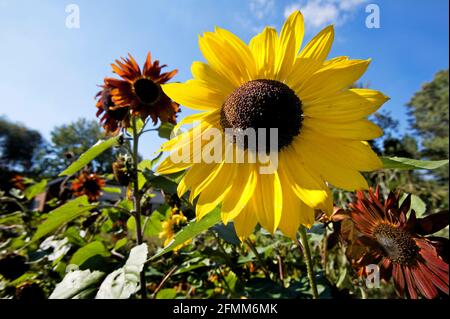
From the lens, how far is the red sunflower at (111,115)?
1.19m

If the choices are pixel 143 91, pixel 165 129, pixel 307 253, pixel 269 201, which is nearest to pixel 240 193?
pixel 269 201

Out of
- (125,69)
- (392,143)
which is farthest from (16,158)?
(125,69)

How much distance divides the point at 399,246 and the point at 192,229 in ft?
1.39

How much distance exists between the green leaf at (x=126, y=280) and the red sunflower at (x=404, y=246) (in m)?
0.55

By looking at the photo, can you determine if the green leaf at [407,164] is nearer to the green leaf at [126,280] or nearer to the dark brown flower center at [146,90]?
the green leaf at [126,280]

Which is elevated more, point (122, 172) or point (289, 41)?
point (289, 41)

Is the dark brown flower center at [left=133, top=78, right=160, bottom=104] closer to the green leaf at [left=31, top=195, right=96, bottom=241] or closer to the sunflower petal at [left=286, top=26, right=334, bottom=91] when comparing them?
the green leaf at [left=31, top=195, right=96, bottom=241]

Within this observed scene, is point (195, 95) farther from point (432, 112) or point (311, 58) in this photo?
point (432, 112)

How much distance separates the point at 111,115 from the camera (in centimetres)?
121

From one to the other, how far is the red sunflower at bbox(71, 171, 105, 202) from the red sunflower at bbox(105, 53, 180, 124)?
1264 mm

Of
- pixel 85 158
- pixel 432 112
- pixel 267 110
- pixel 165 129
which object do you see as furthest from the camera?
pixel 432 112

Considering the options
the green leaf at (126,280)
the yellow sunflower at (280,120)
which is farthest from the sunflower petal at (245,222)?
the green leaf at (126,280)

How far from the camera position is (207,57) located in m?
0.66
